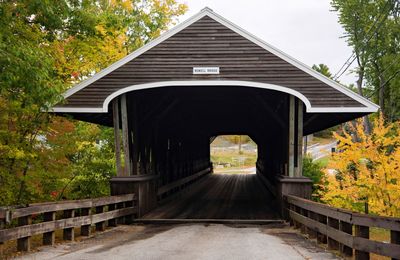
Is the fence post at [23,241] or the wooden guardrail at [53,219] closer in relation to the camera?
the wooden guardrail at [53,219]

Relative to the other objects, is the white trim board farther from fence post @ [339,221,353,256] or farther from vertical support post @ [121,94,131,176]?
fence post @ [339,221,353,256]

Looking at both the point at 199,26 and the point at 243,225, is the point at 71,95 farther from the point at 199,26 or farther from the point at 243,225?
the point at 243,225

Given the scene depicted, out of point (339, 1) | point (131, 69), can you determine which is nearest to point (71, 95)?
point (131, 69)

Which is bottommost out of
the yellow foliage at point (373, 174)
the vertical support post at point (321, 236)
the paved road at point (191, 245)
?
the paved road at point (191, 245)

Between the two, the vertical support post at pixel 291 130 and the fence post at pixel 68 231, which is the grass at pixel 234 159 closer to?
the vertical support post at pixel 291 130

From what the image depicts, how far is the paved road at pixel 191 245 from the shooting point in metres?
8.06

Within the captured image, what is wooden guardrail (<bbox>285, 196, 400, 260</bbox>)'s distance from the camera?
6410mm

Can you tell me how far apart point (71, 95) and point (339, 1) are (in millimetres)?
32464

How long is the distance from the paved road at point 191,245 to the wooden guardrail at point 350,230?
0.30 m

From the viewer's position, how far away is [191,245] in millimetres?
9281

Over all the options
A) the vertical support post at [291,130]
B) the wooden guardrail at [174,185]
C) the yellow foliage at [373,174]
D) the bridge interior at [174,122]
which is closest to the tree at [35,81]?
the bridge interior at [174,122]

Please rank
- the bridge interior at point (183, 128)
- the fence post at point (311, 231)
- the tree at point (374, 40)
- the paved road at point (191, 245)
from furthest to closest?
the tree at point (374, 40), the bridge interior at point (183, 128), the fence post at point (311, 231), the paved road at point (191, 245)

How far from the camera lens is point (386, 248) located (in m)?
6.50

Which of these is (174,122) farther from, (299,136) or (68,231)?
(68,231)
